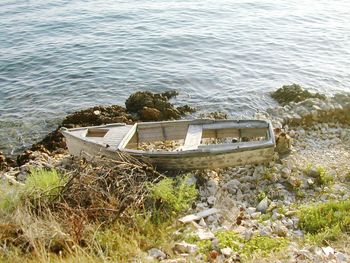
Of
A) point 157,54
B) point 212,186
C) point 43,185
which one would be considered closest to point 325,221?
point 212,186

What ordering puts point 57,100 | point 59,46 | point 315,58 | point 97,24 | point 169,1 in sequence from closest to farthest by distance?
point 57,100 < point 315,58 < point 59,46 < point 97,24 < point 169,1

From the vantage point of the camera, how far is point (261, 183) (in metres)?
9.05

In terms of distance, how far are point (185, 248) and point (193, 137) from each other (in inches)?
166

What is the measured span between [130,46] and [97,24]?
183 inches

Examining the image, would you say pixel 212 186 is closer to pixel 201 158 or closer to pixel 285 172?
pixel 201 158

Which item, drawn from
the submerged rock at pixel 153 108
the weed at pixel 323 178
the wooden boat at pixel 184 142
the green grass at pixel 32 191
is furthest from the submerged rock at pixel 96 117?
the weed at pixel 323 178

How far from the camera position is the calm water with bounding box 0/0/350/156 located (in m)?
14.9

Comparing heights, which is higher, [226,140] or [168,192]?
[168,192]

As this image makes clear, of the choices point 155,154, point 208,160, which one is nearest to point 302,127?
point 208,160

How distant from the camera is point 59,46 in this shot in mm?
20391

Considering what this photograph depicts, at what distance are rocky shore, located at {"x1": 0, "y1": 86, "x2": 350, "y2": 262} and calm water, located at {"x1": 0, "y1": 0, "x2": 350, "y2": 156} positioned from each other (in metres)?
1.35

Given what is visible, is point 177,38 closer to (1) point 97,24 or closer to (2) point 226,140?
(1) point 97,24

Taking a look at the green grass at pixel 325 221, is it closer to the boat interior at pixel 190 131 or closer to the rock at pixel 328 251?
the rock at pixel 328 251

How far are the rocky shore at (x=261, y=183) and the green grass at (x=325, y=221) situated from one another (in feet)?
0.28
